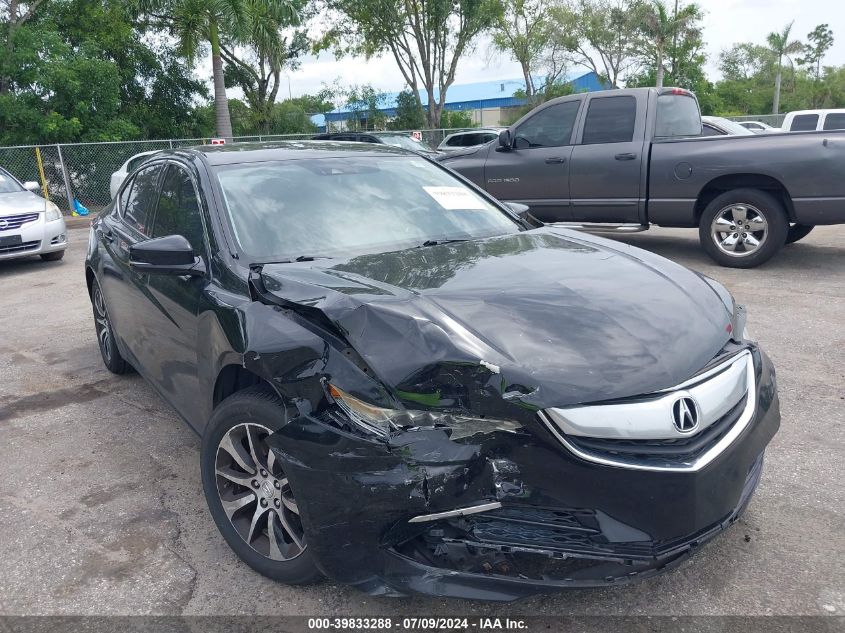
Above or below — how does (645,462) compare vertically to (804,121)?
below

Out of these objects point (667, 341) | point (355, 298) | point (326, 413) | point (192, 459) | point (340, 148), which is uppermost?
point (340, 148)

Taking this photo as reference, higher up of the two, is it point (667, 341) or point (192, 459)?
point (667, 341)

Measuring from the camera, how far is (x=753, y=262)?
7836 millimetres

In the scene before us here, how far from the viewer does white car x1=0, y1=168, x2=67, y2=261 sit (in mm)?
9742

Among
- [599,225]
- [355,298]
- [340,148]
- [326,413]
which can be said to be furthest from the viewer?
[599,225]

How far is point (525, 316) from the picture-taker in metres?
2.50

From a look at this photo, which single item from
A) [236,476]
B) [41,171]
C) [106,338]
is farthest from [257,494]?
[41,171]

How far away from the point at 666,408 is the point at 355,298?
108cm

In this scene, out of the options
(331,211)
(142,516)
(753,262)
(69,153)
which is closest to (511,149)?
(753,262)

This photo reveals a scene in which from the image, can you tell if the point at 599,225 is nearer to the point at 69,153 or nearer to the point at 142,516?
the point at 142,516

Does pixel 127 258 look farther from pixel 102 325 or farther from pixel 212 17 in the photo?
pixel 212 17

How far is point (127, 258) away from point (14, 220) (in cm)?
684

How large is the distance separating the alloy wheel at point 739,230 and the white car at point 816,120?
9398 millimetres

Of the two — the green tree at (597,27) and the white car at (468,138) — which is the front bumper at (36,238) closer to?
the white car at (468,138)
